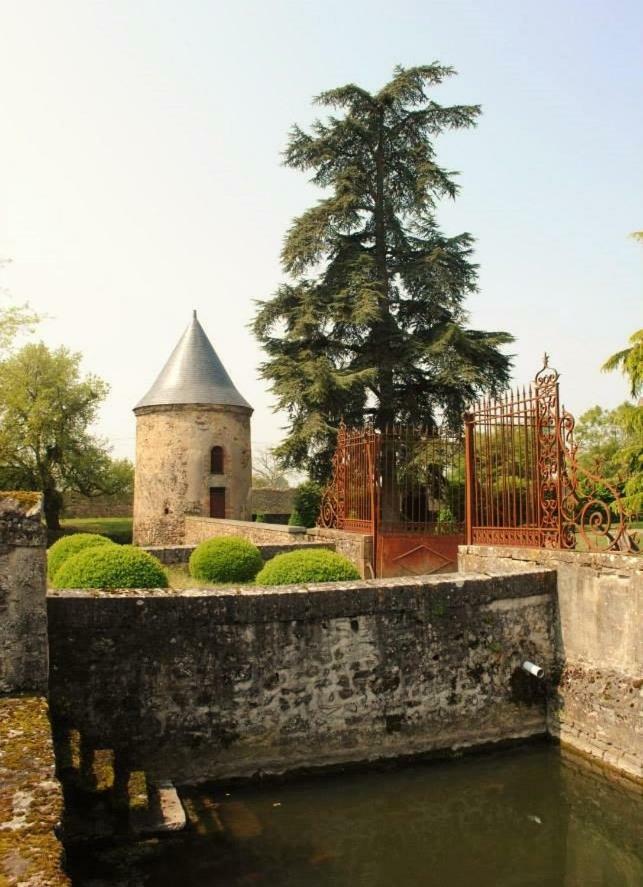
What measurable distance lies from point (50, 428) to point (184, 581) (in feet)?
68.0

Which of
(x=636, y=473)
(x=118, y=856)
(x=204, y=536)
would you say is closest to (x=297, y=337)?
(x=204, y=536)

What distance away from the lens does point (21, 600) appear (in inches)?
181

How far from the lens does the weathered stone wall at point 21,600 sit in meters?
4.51

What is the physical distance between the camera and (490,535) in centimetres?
898

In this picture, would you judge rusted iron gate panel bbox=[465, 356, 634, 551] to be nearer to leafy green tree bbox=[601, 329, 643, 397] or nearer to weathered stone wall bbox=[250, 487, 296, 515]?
leafy green tree bbox=[601, 329, 643, 397]

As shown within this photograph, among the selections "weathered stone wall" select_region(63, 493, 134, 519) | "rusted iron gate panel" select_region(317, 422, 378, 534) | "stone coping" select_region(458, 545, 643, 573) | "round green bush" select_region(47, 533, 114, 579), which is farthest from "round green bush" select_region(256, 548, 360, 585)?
"weathered stone wall" select_region(63, 493, 134, 519)

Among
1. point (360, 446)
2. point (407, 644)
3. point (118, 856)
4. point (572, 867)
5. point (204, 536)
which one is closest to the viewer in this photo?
point (118, 856)

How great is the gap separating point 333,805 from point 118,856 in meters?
1.92

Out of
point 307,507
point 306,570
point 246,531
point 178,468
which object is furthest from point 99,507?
point 306,570

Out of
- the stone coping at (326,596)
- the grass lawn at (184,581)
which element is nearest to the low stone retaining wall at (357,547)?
the grass lawn at (184,581)

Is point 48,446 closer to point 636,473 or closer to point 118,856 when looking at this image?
point 636,473

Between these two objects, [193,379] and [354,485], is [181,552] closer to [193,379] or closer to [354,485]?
A: [354,485]

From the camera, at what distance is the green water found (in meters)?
4.76

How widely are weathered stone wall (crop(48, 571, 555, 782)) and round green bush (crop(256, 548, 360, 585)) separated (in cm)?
136
